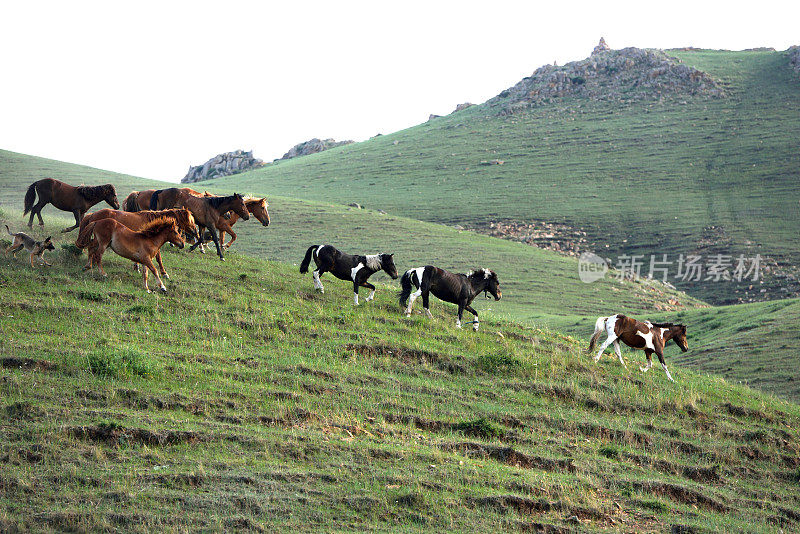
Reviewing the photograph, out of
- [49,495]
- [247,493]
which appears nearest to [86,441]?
[49,495]

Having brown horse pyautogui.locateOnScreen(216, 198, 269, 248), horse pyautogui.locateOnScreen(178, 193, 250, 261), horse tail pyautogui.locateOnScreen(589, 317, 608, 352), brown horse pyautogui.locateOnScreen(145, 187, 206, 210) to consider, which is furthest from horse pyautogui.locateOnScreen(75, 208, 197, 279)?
horse tail pyautogui.locateOnScreen(589, 317, 608, 352)

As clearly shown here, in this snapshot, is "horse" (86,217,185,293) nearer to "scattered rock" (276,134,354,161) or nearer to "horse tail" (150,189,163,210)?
"horse tail" (150,189,163,210)

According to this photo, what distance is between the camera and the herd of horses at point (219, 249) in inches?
667

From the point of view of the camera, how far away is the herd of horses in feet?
55.6

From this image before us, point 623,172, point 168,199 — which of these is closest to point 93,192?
point 168,199

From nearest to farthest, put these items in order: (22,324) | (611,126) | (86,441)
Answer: (86,441)
(22,324)
(611,126)

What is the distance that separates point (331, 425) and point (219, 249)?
1188 cm

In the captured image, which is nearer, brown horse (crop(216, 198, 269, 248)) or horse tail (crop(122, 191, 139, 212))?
brown horse (crop(216, 198, 269, 248))

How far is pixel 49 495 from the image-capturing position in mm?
8125

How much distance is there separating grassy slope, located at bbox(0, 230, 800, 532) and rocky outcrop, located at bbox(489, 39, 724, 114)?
100876mm

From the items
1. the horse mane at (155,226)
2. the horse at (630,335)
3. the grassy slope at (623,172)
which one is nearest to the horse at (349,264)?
the horse mane at (155,226)

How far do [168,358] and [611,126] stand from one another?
96.5 meters

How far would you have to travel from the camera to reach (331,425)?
448 inches

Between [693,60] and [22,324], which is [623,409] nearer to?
[22,324]
